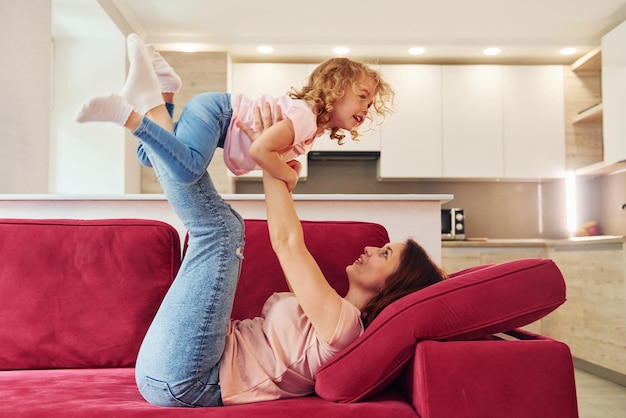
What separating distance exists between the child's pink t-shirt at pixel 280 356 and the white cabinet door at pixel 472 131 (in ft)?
13.5

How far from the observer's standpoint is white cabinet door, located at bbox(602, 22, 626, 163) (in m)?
4.59

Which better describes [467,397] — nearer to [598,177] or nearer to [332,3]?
[332,3]

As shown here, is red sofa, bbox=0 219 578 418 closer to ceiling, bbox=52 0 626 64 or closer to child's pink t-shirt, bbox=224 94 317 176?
child's pink t-shirt, bbox=224 94 317 176

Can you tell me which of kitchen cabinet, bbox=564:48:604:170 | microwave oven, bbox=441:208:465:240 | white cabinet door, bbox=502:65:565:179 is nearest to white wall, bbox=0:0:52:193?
microwave oven, bbox=441:208:465:240

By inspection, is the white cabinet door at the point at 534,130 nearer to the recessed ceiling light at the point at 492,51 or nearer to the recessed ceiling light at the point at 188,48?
the recessed ceiling light at the point at 492,51

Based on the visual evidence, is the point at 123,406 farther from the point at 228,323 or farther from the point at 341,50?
the point at 341,50

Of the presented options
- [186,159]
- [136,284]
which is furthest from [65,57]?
[186,159]

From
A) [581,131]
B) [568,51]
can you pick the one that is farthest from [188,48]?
[581,131]

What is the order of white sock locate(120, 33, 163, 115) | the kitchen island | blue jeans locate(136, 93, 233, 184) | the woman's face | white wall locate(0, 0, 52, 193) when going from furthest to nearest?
white wall locate(0, 0, 52, 193), the kitchen island, the woman's face, white sock locate(120, 33, 163, 115), blue jeans locate(136, 93, 233, 184)

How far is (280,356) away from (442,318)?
1.32 feet

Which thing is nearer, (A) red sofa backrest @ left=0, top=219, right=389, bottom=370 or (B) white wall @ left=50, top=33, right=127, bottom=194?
(A) red sofa backrest @ left=0, top=219, right=389, bottom=370

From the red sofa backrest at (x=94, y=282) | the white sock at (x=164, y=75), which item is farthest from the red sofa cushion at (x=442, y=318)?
the white sock at (x=164, y=75)

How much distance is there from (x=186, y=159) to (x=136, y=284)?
66 centimetres

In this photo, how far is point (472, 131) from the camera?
548 centimetres
